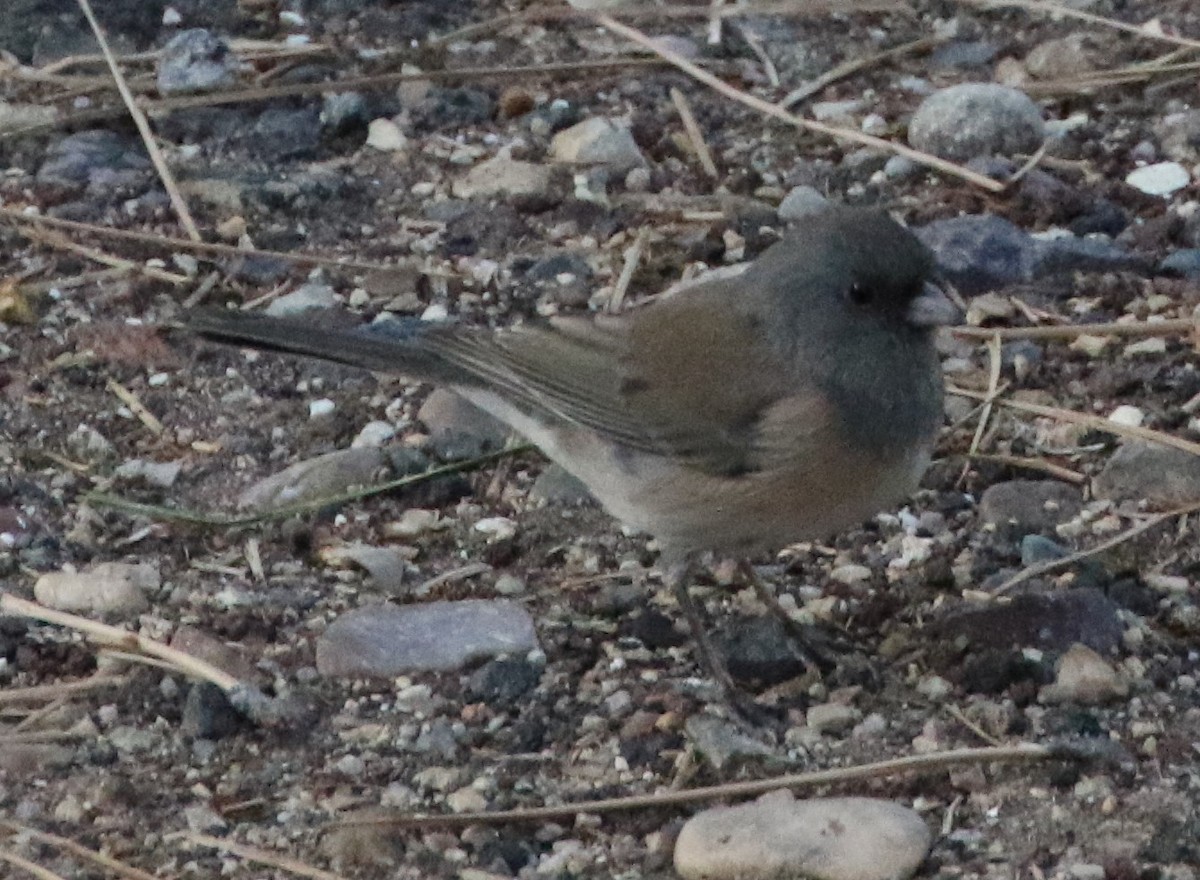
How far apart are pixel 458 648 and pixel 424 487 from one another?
62 centimetres

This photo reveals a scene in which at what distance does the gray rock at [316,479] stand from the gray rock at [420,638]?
0.45 m

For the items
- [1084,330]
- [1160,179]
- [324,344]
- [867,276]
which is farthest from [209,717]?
[1160,179]

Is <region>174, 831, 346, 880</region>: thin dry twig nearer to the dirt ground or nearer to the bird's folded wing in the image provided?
the dirt ground

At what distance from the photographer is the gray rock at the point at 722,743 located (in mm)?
3318

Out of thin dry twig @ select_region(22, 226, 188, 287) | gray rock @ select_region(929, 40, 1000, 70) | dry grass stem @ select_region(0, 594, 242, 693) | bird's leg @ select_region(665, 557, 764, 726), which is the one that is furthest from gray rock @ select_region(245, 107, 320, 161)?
bird's leg @ select_region(665, 557, 764, 726)

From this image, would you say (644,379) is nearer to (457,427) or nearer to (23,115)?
(457,427)

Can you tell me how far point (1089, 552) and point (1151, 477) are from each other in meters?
0.27

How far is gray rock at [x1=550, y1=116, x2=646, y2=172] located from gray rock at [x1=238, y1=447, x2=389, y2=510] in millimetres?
1273

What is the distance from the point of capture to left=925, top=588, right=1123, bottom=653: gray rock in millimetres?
3594

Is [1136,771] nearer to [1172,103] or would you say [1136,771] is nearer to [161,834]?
[161,834]

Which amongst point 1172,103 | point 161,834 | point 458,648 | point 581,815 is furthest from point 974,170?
point 161,834

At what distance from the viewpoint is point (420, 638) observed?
361 centimetres

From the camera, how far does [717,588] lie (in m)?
3.97

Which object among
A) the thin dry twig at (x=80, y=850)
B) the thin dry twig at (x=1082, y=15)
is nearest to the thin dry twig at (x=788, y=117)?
the thin dry twig at (x=1082, y=15)
